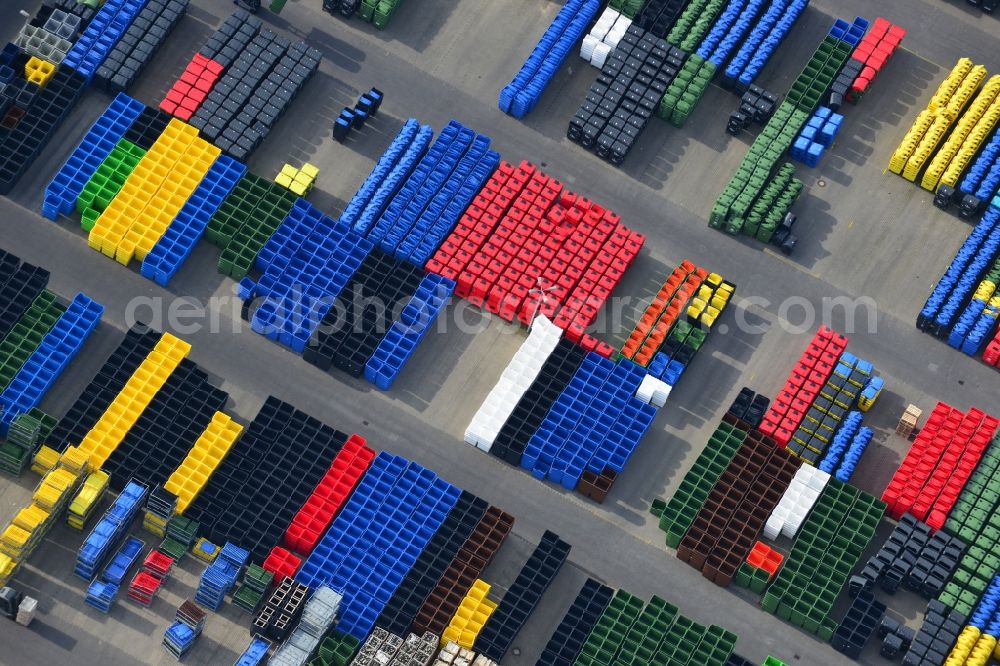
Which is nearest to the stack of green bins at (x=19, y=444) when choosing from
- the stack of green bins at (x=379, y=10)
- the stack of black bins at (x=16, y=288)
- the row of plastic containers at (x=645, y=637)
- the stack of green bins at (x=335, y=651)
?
the stack of black bins at (x=16, y=288)

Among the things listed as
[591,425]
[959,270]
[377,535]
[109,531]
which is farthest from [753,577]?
[109,531]

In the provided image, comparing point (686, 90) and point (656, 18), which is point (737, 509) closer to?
point (686, 90)

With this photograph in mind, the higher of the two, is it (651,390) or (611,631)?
(651,390)

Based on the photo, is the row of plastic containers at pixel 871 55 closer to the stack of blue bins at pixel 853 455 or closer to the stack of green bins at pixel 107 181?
the stack of blue bins at pixel 853 455

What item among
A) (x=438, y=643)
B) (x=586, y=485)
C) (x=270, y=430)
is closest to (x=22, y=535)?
(x=270, y=430)

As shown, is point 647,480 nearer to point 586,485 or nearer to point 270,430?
point 586,485

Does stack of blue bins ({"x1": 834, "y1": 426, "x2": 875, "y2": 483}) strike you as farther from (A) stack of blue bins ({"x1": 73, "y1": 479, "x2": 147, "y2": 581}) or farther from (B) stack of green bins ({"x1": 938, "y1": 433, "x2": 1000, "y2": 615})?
(A) stack of blue bins ({"x1": 73, "y1": 479, "x2": 147, "y2": 581})
